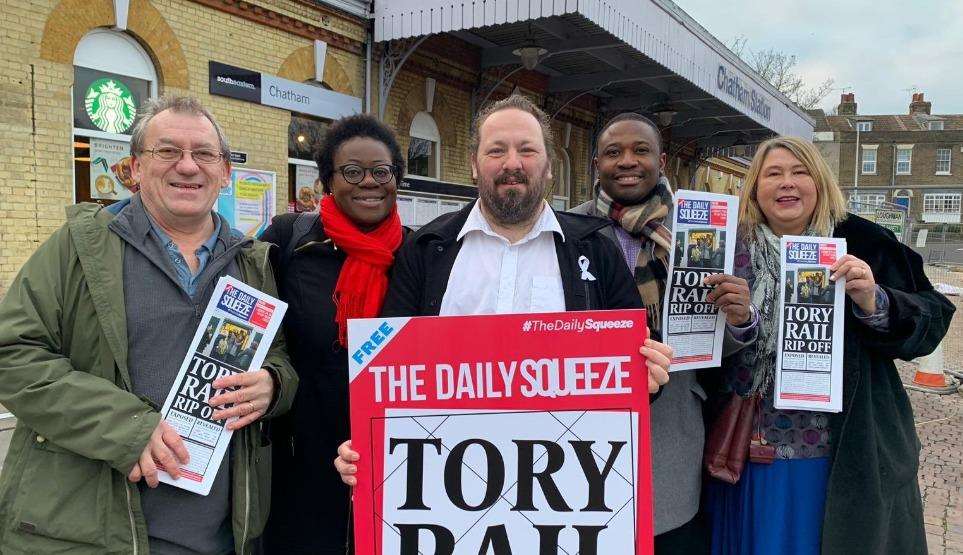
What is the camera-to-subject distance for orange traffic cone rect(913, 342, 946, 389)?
8.47m

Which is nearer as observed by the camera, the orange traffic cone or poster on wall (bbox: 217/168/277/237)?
poster on wall (bbox: 217/168/277/237)

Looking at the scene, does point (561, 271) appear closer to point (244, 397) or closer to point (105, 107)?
point (244, 397)

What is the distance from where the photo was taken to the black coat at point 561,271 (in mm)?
2059

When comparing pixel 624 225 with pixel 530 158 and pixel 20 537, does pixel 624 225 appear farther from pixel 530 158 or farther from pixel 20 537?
pixel 20 537

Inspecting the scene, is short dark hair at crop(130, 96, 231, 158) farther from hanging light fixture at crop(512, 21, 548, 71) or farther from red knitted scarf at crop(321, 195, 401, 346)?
hanging light fixture at crop(512, 21, 548, 71)

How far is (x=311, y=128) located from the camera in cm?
925

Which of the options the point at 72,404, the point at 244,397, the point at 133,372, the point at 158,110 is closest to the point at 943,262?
the point at 244,397

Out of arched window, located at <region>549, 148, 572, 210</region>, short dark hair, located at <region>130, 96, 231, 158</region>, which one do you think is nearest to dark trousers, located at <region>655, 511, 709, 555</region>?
short dark hair, located at <region>130, 96, 231, 158</region>

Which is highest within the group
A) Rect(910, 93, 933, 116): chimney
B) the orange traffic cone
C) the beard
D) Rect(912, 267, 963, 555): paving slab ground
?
Rect(910, 93, 933, 116): chimney

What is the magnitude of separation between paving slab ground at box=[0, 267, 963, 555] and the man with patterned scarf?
10.1 feet

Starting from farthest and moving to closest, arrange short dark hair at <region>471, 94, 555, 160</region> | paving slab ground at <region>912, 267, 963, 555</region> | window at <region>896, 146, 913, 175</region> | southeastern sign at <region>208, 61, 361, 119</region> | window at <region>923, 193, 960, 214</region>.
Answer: window at <region>896, 146, 913, 175</region>
window at <region>923, 193, 960, 214</region>
southeastern sign at <region>208, 61, 361, 119</region>
paving slab ground at <region>912, 267, 963, 555</region>
short dark hair at <region>471, 94, 555, 160</region>

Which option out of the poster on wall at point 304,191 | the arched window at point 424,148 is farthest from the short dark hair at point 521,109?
the arched window at point 424,148

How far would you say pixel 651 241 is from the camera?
8.06 ft

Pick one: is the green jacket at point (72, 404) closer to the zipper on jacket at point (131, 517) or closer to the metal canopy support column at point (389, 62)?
the zipper on jacket at point (131, 517)
